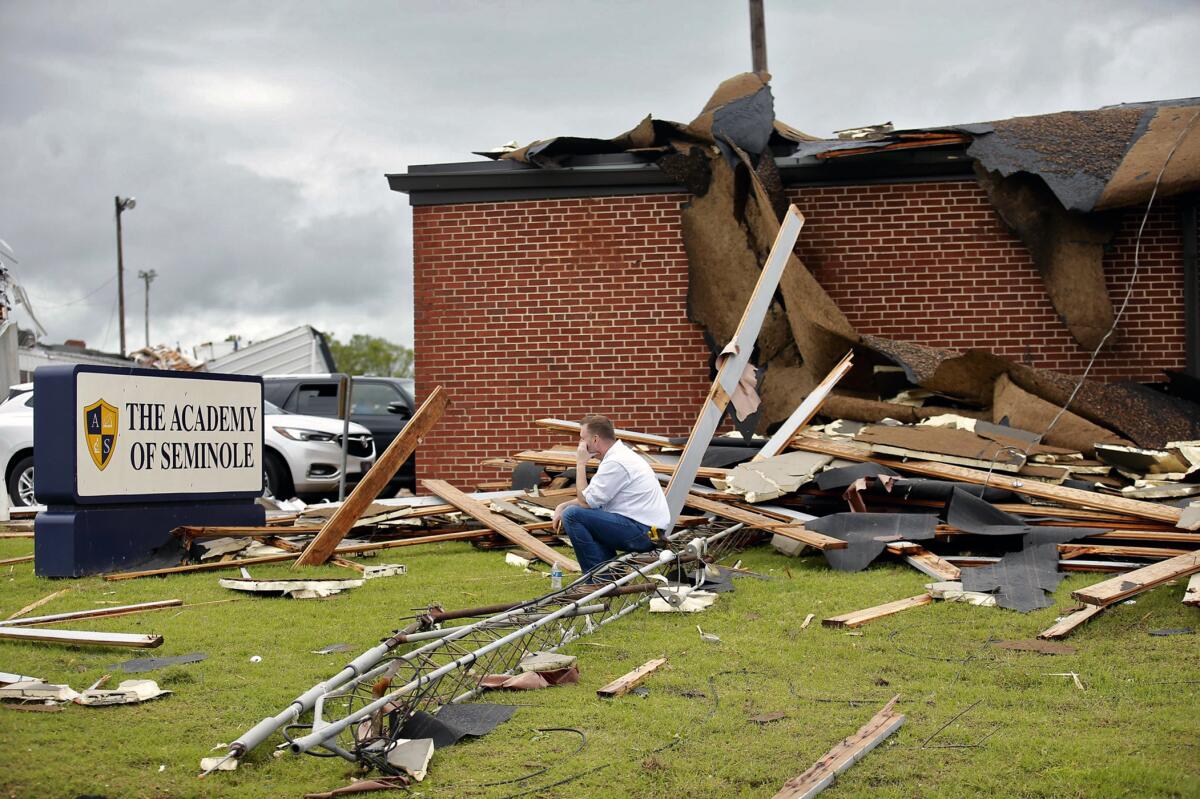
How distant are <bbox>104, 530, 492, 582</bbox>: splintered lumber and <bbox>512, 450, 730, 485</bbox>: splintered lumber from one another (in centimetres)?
104

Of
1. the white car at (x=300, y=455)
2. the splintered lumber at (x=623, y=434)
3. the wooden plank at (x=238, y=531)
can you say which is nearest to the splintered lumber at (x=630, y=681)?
the wooden plank at (x=238, y=531)

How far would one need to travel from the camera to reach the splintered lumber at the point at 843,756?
3.87m

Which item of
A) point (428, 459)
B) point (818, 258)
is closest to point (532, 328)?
point (428, 459)

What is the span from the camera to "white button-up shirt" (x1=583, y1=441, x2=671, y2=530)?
7.79 meters

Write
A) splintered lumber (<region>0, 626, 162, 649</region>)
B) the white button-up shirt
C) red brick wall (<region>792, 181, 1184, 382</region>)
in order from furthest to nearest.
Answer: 1. red brick wall (<region>792, 181, 1184, 382</region>)
2. the white button-up shirt
3. splintered lumber (<region>0, 626, 162, 649</region>)

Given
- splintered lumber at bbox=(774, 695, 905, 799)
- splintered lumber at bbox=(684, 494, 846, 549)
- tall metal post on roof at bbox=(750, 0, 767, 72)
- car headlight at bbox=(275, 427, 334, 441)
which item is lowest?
splintered lumber at bbox=(774, 695, 905, 799)

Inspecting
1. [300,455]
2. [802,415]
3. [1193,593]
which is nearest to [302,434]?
[300,455]

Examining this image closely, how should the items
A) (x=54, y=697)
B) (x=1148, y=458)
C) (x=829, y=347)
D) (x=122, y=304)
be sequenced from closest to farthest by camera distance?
(x=54, y=697) → (x=1148, y=458) → (x=829, y=347) → (x=122, y=304)

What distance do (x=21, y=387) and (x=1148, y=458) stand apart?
13106 mm

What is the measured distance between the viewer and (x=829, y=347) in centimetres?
1127

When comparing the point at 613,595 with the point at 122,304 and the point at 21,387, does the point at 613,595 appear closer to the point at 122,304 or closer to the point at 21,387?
the point at 21,387

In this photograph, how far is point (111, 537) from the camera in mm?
9023

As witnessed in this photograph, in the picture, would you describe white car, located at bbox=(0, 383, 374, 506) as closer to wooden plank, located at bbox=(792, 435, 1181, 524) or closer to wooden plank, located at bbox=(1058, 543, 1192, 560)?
wooden plank, located at bbox=(792, 435, 1181, 524)

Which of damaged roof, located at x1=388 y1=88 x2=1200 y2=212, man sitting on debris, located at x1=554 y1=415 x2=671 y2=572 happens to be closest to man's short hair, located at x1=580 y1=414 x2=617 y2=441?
man sitting on debris, located at x1=554 y1=415 x2=671 y2=572
